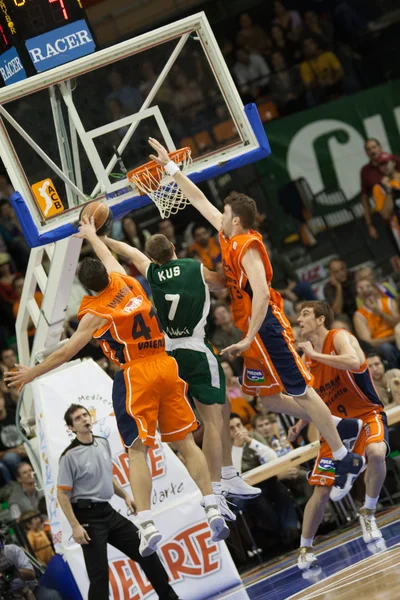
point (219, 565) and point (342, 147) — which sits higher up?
point (342, 147)

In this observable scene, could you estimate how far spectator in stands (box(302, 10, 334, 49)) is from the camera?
61.6 feet

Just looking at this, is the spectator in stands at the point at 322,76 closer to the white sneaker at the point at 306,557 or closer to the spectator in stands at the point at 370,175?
the spectator in stands at the point at 370,175

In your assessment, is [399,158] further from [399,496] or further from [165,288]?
[165,288]

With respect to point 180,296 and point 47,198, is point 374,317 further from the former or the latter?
point 47,198

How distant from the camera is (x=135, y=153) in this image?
9.87 meters

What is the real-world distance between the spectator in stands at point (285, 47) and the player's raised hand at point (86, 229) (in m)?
10.3

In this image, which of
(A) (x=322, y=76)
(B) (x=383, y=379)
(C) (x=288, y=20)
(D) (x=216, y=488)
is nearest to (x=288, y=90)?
(A) (x=322, y=76)

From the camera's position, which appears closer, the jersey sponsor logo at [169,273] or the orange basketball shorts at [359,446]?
the jersey sponsor logo at [169,273]

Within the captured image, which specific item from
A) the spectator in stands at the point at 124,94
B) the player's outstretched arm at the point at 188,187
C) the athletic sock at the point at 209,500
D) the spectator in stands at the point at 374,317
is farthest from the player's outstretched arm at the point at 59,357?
the spectator in stands at the point at 374,317

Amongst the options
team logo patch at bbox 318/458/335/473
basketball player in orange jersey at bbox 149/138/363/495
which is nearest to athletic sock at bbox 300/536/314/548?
team logo patch at bbox 318/458/335/473

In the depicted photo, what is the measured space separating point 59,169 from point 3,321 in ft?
22.5

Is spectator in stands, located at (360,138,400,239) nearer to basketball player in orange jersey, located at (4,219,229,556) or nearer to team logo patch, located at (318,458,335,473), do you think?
team logo patch, located at (318,458,335,473)

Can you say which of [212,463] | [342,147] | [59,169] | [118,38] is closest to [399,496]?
[212,463]

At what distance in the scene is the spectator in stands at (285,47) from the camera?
18.7 metres
